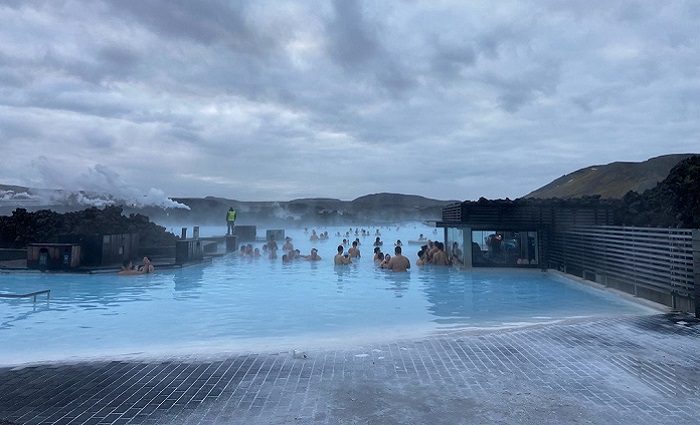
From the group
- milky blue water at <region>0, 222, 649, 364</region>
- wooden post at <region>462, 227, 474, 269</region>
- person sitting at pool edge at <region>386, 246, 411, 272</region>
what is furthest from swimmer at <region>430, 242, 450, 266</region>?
person sitting at pool edge at <region>386, 246, 411, 272</region>

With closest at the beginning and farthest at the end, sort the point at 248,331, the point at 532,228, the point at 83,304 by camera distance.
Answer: the point at 248,331
the point at 83,304
the point at 532,228

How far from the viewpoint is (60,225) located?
24.0 m

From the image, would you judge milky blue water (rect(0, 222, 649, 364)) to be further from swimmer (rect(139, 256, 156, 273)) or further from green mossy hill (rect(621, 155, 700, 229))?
green mossy hill (rect(621, 155, 700, 229))

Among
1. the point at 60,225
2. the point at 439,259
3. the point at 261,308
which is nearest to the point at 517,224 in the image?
the point at 439,259

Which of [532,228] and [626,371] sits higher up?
[532,228]

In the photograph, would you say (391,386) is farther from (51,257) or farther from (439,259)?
(51,257)

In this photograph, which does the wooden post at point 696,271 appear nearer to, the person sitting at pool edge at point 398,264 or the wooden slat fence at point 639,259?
the wooden slat fence at point 639,259

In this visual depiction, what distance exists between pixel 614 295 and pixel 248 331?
9.16 meters

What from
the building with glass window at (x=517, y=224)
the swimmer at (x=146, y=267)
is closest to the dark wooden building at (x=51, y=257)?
the swimmer at (x=146, y=267)

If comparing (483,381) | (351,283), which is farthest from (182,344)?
(351,283)

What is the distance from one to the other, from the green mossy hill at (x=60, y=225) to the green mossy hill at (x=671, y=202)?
24202 millimetres

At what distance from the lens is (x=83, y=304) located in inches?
504

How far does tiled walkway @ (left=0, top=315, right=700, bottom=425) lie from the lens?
13.3ft

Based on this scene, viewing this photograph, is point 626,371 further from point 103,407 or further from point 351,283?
point 351,283
